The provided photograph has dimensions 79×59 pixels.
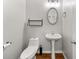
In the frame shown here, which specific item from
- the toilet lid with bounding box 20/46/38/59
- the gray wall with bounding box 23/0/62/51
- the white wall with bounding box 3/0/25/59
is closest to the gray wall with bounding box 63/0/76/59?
the toilet lid with bounding box 20/46/38/59

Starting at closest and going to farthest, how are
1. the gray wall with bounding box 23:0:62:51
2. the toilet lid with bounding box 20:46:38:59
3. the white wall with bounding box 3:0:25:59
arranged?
1. the white wall with bounding box 3:0:25:59
2. the toilet lid with bounding box 20:46:38:59
3. the gray wall with bounding box 23:0:62:51

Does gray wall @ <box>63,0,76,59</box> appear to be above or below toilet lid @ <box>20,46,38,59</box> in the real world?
above

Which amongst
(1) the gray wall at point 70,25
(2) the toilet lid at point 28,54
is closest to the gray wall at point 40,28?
(1) the gray wall at point 70,25

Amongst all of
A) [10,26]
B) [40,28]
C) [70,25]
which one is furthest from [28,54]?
[40,28]

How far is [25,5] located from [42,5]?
0.64 m

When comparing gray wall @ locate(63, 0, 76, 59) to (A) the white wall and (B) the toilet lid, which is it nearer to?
(B) the toilet lid

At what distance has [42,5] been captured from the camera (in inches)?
146

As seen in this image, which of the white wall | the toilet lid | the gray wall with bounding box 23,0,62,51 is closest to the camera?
the white wall

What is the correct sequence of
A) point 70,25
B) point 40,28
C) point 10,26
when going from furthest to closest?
point 40,28 < point 70,25 < point 10,26

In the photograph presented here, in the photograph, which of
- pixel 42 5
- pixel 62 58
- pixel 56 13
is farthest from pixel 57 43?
pixel 42 5

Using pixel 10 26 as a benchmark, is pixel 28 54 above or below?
below

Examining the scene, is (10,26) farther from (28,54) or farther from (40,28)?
(40,28)

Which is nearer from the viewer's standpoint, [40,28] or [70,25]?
[70,25]

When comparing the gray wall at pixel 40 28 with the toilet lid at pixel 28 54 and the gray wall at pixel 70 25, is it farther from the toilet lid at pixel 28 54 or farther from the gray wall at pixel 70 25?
the toilet lid at pixel 28 54
